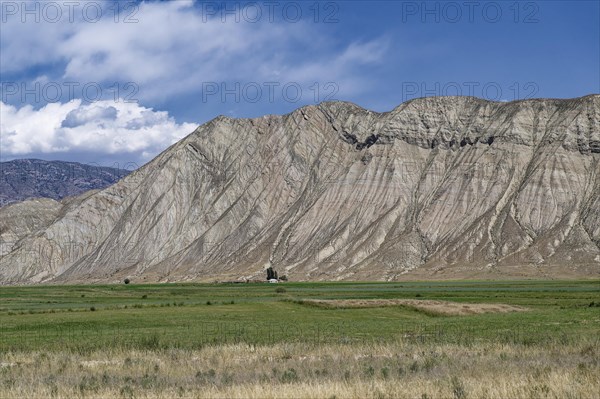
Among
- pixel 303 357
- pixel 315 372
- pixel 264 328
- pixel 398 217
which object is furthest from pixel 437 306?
pixel 398 217

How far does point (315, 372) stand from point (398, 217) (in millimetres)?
153113

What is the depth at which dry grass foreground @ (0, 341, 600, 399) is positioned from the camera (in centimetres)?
1817

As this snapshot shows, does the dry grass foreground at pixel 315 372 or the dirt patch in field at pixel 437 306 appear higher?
the dry grass foreground at pixel 315 372

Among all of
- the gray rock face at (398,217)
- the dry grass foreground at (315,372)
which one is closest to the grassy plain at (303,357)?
the dry grass foreground at (315,372)

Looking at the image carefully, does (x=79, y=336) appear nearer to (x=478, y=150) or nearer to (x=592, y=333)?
(x=592, y=333)

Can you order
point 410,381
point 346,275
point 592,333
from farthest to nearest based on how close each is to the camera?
point 346,275, point 592,333, point 410,381

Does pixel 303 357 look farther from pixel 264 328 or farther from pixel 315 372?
pixel 264 328

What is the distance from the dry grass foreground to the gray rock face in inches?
4686

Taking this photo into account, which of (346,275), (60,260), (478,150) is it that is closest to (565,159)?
(478,150)

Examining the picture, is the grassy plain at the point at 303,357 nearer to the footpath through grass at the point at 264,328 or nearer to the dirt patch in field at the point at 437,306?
the footpath through grass at the point at 264,328

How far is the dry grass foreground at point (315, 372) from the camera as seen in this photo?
59.6ft

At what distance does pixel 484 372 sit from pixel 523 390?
337cm

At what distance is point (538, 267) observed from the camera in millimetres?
143250

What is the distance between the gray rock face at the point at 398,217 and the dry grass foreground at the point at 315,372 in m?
119
